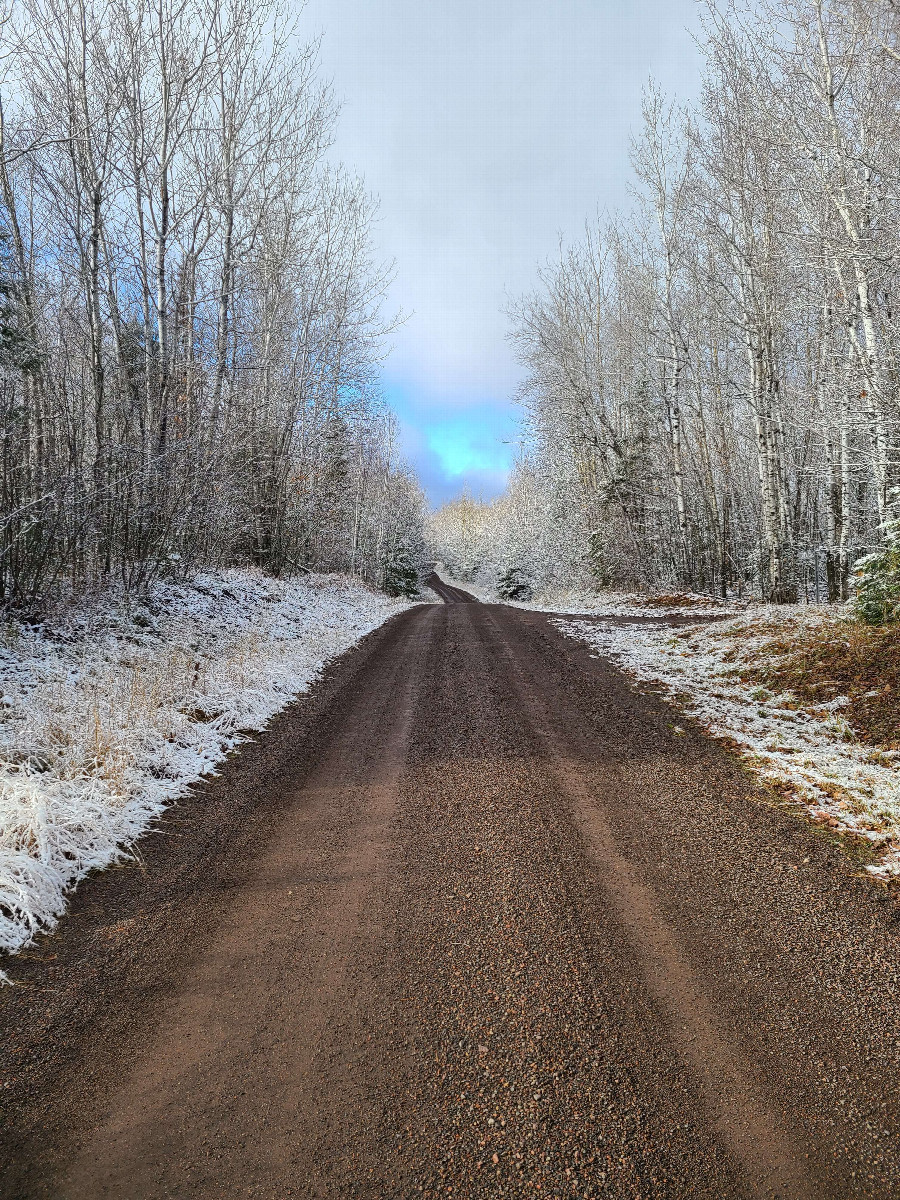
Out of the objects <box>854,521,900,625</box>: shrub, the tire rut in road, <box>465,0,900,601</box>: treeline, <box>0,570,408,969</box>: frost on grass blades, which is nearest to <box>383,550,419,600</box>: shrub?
<box>465,0,900,601</box>: treeline

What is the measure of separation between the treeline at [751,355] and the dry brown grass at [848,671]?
4.78ft

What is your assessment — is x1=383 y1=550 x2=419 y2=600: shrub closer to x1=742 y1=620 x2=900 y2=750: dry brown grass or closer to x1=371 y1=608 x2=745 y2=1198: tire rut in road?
x1=742 y1=620 x2=900 y2=750: dry brown grass

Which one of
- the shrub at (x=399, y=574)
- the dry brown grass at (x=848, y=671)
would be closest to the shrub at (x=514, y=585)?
the shrub at (x=399, y=574)

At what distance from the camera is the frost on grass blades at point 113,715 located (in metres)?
3.30

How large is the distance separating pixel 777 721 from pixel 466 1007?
15.4ft

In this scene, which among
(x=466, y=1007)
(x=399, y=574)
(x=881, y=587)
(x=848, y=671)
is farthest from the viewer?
(x=399, y=574)

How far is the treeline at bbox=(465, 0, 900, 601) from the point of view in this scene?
338 inches

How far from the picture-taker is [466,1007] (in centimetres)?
237

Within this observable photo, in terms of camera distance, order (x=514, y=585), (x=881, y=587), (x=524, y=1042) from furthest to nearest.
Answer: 1. (x=514, y=585)
2. (x=881, y=587)
3. (x=524, y=1042)

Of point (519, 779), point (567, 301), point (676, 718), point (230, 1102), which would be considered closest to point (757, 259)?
point (567, 301)

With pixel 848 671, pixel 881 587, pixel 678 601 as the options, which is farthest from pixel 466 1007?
pixel 678 601

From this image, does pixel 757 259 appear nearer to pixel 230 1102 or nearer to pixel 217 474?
pixel 217 474

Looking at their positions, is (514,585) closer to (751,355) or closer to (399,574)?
(399,574)

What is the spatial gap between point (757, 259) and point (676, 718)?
12122mm
